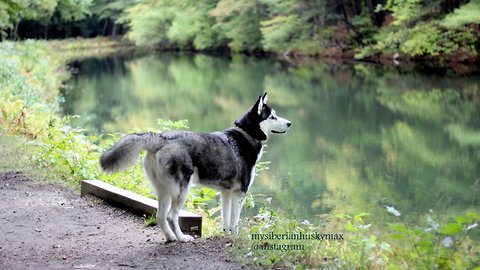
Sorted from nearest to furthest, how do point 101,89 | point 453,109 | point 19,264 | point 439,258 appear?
1. point 439,258
2. point 19,264
3. point 453,109
4. point 101,89

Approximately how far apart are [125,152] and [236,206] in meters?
1.39

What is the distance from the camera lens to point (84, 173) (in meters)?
9.25

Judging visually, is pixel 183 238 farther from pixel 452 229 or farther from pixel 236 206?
pixel 452 229

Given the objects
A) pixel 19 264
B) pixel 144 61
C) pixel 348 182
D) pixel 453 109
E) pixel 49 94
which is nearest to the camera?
pixel 19 264

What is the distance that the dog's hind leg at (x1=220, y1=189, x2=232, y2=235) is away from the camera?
6436mm

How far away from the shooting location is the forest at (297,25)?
3347 centimetres

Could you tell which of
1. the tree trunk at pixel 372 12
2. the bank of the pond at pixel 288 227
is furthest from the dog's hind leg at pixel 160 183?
the tree trunk at pixel 372 12

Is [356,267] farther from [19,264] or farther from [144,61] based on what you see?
[144,61]

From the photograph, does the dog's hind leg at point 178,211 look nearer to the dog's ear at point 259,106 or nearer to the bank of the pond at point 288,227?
the bank of the pond at point 288,227

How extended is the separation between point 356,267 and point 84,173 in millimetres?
5230

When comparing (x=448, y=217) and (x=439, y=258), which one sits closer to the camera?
(x=439, y=258)

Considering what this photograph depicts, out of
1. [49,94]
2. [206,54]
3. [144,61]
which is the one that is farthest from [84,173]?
[206,54]

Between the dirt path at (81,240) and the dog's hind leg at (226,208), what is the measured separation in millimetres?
373

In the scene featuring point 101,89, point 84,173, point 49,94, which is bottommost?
point 101,89
